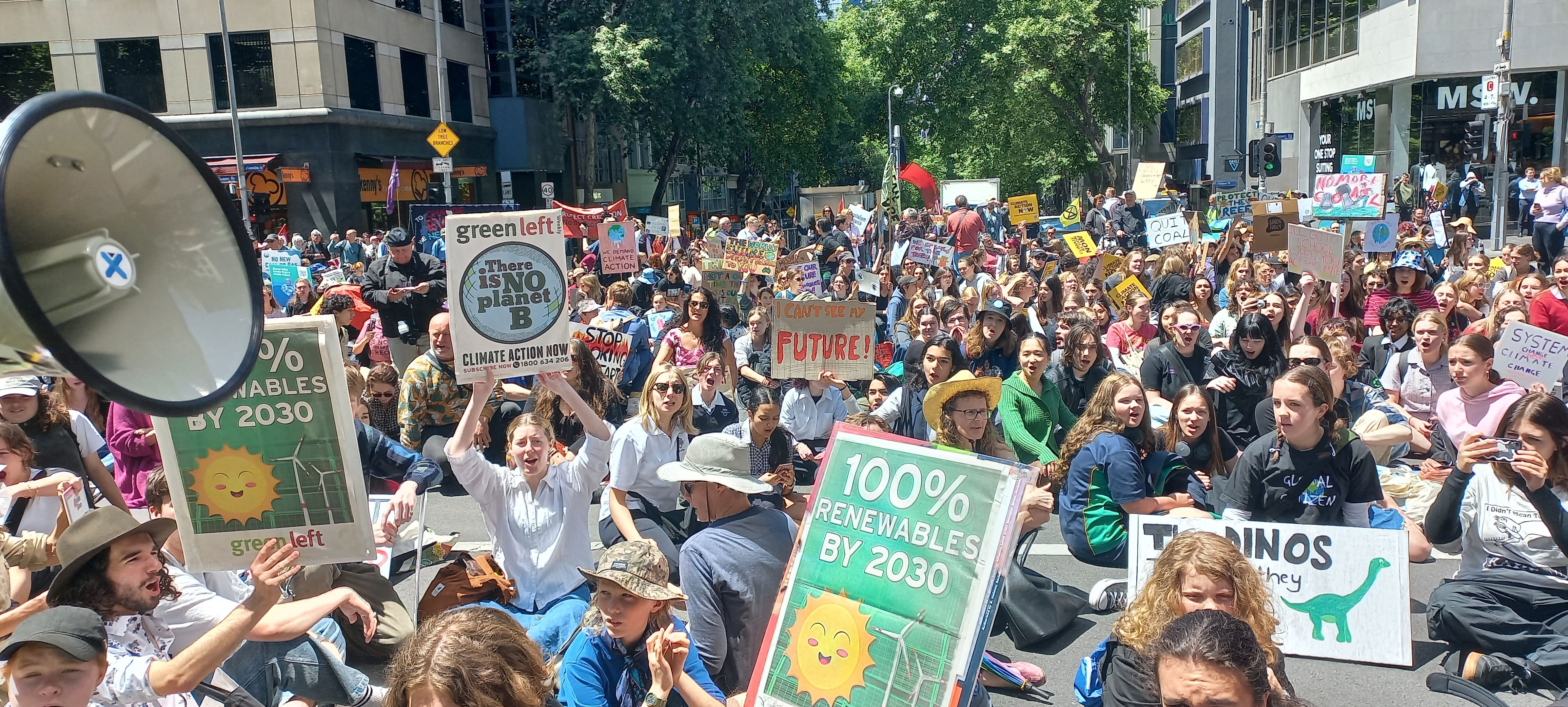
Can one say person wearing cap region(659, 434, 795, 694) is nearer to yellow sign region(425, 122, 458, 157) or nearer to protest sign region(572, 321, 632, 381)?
protest sign region(572, 321, 632, 381)

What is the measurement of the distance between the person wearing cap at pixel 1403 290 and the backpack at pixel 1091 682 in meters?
7.19

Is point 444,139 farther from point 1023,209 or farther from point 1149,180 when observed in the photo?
point 1149,180

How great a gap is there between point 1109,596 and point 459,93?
33.2 metres

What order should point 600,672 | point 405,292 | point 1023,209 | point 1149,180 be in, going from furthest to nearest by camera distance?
point 1149,180
point 1023,209
point 405,292
point 600,672

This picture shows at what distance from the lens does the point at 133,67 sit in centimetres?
2828

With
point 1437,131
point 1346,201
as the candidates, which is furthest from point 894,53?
point 1346,201

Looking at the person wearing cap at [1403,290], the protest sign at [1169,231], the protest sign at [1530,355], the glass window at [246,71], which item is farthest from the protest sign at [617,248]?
the glass window at [246,71]

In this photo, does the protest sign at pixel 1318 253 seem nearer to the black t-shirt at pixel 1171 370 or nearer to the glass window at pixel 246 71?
the black t-shirt at pixel 1171 370

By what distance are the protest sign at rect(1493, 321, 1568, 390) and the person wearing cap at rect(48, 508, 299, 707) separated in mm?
7112

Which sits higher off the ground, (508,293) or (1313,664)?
(508,293)

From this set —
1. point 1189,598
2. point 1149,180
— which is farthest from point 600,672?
point 1149,180

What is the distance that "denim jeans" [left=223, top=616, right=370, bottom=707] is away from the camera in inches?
176

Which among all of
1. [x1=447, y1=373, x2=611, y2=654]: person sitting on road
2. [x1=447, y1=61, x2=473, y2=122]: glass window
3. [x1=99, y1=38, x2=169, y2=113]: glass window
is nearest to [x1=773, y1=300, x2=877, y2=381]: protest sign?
[x1=447, y1=373, x2=611, y2=654]: person sitting on road

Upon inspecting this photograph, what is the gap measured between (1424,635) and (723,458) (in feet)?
12.2
